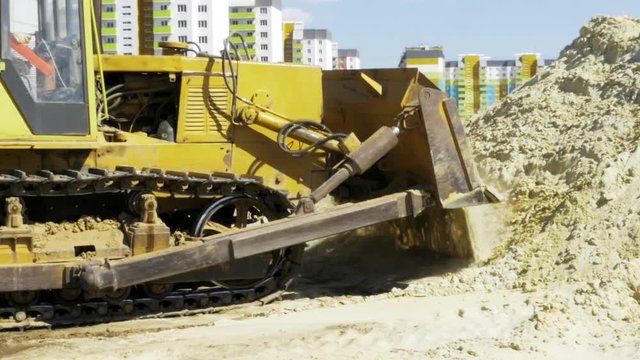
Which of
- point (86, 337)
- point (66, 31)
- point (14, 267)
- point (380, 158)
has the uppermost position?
point (66, 31)

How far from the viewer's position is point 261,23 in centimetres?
3722

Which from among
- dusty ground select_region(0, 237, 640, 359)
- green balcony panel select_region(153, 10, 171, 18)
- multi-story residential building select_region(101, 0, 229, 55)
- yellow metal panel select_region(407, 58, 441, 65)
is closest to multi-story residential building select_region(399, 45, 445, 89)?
yellow metal panel select_region(407, 58, 441, 65)

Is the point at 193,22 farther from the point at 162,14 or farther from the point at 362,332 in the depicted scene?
the point at 362,332

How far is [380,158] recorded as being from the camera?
839 cm

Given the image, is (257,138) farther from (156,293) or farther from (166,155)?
(156,293)

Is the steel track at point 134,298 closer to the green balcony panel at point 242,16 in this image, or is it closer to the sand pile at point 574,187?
the sand pile at point 574,187

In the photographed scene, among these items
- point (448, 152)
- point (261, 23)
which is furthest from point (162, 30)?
point (448, 152)

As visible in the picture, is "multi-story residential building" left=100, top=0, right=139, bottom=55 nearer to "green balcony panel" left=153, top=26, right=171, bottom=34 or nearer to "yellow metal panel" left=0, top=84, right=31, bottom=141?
"green balcony panel" left=153, top=26, right=171, bottom=34

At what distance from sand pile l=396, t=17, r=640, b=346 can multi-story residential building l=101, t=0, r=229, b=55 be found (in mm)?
17314

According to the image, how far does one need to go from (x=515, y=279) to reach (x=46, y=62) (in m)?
4.15

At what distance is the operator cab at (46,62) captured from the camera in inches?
273

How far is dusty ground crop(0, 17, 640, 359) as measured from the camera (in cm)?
659

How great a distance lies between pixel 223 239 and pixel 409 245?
9.53 feet

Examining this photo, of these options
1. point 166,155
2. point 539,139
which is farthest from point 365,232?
point 166,155
